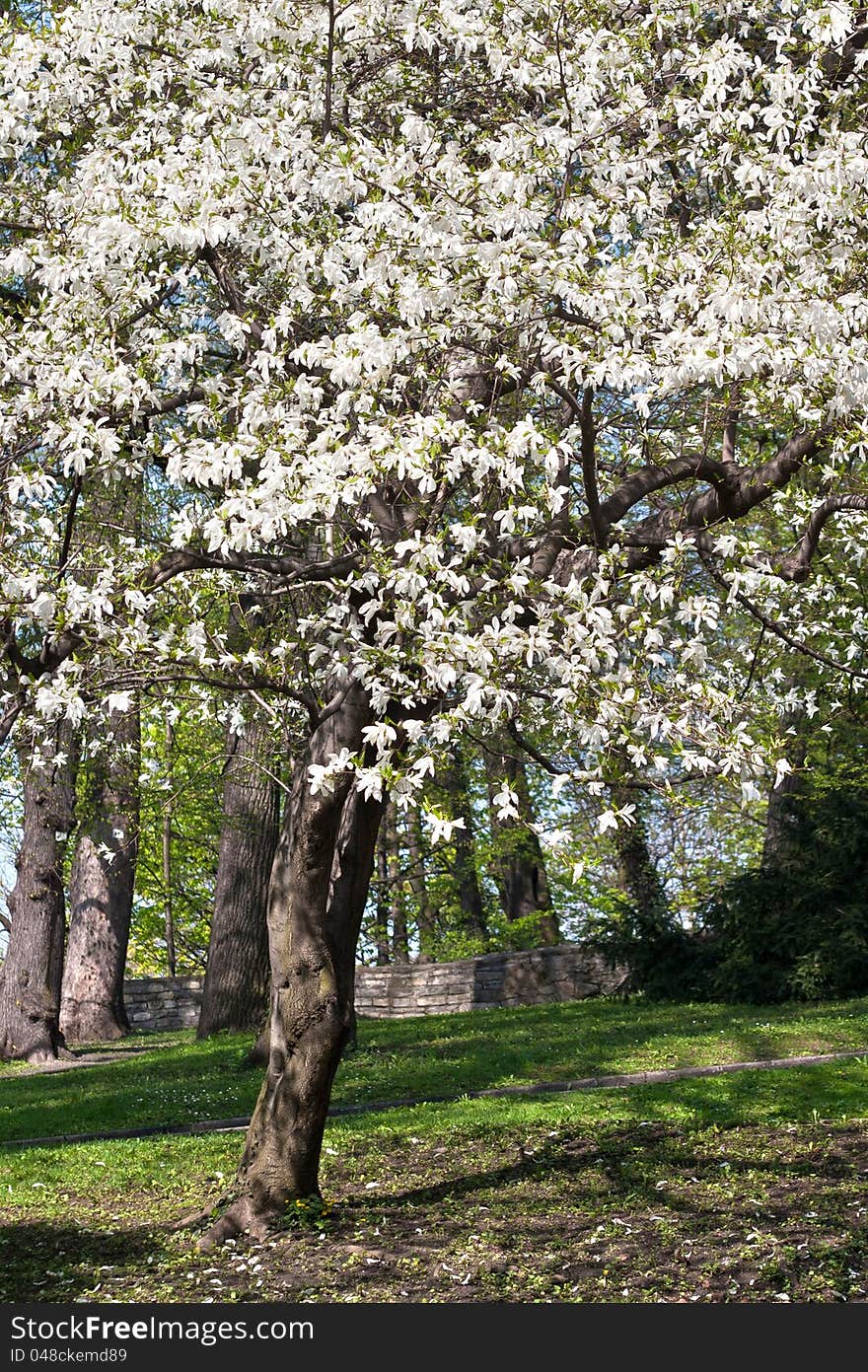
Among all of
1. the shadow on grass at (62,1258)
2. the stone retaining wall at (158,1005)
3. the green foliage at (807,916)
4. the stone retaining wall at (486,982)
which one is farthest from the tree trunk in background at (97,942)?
the shadow on grass at (62,1258)

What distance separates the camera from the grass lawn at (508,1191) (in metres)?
6.95

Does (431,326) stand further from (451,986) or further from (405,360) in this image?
(451,986)

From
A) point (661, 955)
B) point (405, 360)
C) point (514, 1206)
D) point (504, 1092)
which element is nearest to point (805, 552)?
point (405, 360)

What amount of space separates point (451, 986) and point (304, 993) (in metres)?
15.8

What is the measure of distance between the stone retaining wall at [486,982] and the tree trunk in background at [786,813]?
3356 mm

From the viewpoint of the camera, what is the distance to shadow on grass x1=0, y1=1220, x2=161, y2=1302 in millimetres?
7270

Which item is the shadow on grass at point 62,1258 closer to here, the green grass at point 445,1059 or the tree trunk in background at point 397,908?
the green grass at point 445,1059

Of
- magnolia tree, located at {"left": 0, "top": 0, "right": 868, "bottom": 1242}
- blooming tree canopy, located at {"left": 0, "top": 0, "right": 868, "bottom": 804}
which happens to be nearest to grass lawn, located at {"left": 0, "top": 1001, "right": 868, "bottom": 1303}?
magnolia tree, located at {"left": 0, "top": 0, "right": 868, "bottom": 1242}

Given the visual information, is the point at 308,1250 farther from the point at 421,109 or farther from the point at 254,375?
the point at 421,109

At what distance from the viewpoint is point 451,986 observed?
2350cm

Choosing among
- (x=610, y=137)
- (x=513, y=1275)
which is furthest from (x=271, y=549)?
(x=513, y=1275)

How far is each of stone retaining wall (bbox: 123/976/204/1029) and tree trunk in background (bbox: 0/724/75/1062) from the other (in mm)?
6099

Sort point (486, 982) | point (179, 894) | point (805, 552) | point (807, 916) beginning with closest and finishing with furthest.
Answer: point (805, 552) < point (807, 916) < point (486, 982) < point (179, 894)

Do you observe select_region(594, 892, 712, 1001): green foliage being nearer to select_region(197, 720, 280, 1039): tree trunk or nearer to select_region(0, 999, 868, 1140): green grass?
select_region(0, 999, 868, 1140): green grass
